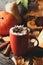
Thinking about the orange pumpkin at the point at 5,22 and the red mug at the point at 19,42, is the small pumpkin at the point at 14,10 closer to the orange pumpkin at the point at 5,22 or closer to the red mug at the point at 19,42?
the orange pumpkin at the point at 5,22

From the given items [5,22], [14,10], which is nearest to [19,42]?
[5,22]

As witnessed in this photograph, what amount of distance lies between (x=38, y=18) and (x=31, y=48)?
0.79 feet

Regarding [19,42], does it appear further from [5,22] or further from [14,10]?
[14,10]

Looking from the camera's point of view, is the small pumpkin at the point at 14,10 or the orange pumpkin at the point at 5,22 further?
the small pumpkin at the point at 14,10

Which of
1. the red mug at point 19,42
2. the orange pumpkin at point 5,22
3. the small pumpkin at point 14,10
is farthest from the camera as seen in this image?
the small pumpkin at point 14,10

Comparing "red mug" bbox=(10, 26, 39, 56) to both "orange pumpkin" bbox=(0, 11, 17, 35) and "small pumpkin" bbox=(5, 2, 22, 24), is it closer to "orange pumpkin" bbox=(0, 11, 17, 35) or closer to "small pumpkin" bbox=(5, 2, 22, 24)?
"orange pumpkin" bbox=(0, 11, 17, 35)

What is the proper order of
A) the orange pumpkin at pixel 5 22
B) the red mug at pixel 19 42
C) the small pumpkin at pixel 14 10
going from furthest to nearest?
the small pumpkin at pixel 14 10 < the orange pumpkin at pixel 5 22 < the red mug at pixel 19 42

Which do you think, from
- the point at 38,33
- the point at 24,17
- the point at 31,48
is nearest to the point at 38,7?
the point at 24,17

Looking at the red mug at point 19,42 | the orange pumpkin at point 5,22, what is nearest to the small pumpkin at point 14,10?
the orange pumpkin at point 5,22

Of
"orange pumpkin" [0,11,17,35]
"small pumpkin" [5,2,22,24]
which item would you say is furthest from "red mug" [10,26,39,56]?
"small pumpkin" [5,2,22,24]

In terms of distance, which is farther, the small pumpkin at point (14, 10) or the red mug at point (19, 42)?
the small pumpkin at point (14, 10)

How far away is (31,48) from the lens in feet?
2.23

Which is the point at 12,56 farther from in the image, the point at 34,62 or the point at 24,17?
the point at 24,17

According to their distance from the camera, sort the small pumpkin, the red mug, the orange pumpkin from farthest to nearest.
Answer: the small pumpkin, the orange pumpkin, the red mug
